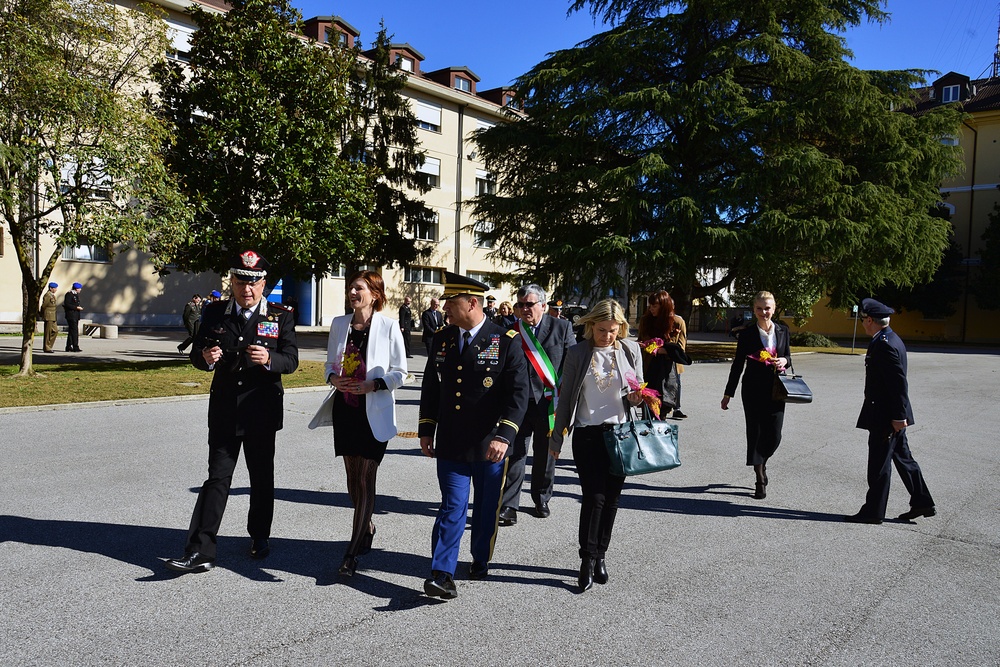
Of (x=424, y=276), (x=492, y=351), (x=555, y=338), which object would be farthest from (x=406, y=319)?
(x=424, y=276)

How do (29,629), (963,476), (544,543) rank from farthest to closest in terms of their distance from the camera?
1. (963,476)
2. (544,543)
3. (29,629)

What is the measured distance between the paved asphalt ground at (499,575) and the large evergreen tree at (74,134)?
660cm

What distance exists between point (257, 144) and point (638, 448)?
582 inches

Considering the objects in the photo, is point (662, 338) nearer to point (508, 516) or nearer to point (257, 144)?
point (508, 516)

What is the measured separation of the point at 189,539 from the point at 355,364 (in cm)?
144

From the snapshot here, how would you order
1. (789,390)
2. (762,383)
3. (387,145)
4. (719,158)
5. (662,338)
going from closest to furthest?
(789,390)
(762,383)
(662,338)
(719,158)
(387,145)

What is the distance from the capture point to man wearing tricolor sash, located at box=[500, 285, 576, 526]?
5.55 meters

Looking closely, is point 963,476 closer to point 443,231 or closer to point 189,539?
point 189,539

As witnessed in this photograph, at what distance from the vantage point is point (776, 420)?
22.5 feet

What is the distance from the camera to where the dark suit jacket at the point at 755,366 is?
6.95m

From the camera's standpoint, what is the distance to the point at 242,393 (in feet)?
15.4

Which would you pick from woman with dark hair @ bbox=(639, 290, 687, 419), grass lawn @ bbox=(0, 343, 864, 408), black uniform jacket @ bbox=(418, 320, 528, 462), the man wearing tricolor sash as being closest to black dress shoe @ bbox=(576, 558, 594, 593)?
black uniform jacket @ bbox=(418, 320, 528, 462)

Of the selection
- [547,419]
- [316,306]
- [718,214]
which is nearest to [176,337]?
[316,306]

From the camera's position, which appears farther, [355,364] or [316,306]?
[316,306]
